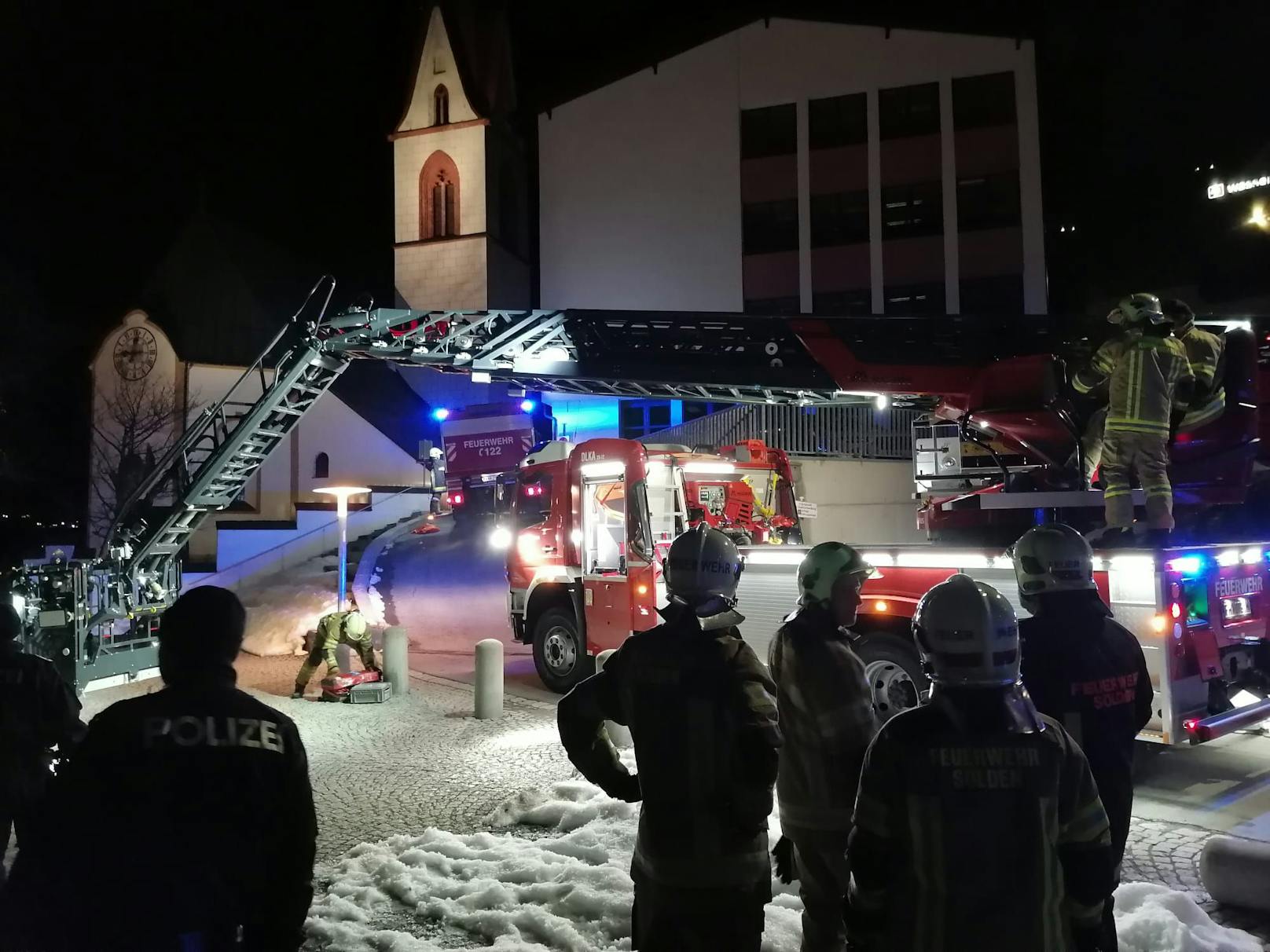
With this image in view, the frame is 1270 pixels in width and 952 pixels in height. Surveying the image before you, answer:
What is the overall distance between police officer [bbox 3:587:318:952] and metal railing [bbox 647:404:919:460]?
1653 centimetres

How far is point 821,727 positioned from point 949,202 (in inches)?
1004

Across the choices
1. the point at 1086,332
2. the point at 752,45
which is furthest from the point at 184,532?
the point at 752,45

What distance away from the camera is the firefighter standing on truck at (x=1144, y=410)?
→ 6.29 meters

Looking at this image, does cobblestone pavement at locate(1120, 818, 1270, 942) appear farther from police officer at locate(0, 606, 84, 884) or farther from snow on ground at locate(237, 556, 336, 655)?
snow on ground at locate(237, 556, 336, 655)

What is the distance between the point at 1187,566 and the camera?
597 centimetres

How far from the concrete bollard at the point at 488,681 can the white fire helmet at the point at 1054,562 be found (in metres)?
6.55

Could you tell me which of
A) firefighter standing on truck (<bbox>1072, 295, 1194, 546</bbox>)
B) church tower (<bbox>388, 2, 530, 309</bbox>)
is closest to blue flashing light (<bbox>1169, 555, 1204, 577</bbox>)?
firefighter standing on truck (<bbox>1072, 295, 1194, 546</bbox>)

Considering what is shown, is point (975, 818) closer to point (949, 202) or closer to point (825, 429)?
point (825, 429)

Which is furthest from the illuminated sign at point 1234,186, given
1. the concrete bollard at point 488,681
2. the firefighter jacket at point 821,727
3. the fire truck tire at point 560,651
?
the firefighter jacket at point 821,727

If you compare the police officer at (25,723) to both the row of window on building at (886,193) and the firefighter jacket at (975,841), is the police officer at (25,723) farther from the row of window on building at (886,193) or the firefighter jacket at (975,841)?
the row of window on building at (886,193)

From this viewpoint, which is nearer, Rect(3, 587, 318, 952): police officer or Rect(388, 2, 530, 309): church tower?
Rect(3, 587, 318, 952): police officer

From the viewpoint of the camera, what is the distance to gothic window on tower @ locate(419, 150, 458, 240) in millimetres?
32594

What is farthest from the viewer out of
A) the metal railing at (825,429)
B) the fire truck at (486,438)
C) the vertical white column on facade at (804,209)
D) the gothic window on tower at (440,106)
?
the gothic window on tower at (440,106)

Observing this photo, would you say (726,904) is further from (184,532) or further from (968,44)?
(968,44)
